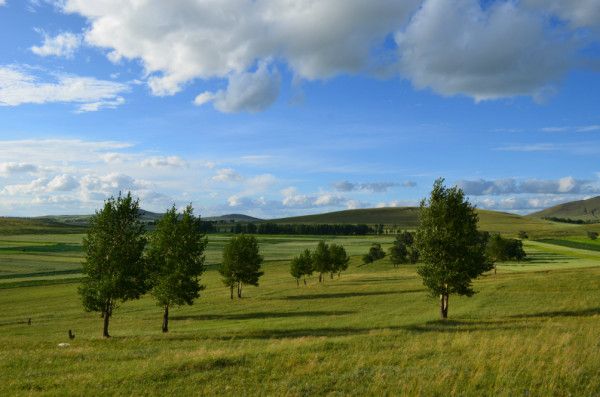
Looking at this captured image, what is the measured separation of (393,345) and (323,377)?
8.25 m

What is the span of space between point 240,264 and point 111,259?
35.5 meters

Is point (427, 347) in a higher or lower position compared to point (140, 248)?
lower

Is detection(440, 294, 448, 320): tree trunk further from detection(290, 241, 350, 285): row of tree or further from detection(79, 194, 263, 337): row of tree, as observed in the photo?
detection(290, 241, 350, 285): row of tree

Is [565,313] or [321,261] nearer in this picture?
[565,313]

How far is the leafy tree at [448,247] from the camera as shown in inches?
1594

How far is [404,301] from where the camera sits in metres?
56.3

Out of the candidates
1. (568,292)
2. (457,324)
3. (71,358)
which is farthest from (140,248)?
(568,292)

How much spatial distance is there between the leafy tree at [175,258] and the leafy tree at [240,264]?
73.1 ft

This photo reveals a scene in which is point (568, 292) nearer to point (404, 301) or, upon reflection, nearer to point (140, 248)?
point (404, 301)

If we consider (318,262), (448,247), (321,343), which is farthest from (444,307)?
(318,262)

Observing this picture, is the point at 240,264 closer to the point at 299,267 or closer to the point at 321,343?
Result: the point at 299,267

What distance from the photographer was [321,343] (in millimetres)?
21688

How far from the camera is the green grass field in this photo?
13.2 m

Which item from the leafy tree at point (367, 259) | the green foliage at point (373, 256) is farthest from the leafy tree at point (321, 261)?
the green foliage at point (373, 256)
